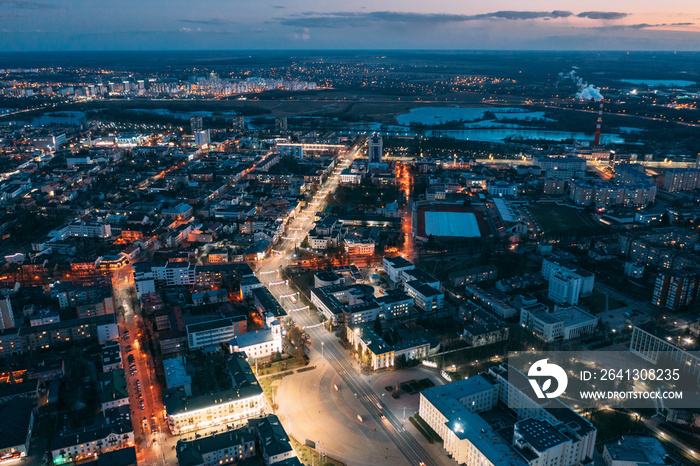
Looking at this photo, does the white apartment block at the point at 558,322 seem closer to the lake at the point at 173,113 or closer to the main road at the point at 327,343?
the main road at the point at 327,343

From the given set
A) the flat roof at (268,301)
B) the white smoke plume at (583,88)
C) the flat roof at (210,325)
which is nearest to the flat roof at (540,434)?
the flat roof at (268,301)

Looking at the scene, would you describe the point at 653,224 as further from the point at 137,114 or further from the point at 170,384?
the point at 137,114

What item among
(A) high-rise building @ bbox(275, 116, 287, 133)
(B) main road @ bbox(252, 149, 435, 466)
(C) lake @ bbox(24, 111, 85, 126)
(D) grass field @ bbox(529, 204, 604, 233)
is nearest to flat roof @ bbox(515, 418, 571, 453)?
(B) main road @ bbox(252, 149, 435, 466)

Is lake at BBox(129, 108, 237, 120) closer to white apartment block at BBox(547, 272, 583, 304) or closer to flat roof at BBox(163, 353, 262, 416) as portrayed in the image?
white apartment block at BBox(547, 272, 583, 304)

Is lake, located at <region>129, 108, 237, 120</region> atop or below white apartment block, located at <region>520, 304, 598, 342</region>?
atop

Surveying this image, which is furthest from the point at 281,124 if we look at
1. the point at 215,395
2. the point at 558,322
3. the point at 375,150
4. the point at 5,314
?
the point at 215,395

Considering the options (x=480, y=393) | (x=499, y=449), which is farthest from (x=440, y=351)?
(x=499, y=449)
